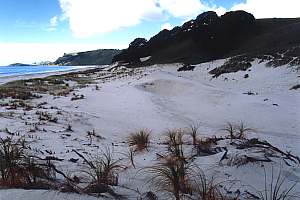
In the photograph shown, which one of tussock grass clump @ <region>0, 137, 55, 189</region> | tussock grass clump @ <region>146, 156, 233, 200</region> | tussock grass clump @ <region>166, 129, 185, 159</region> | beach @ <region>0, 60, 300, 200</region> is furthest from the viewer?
tussock grass clump @ <region>166, 129, 185, 159</region>

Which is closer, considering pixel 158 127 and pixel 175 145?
pixel 175 145

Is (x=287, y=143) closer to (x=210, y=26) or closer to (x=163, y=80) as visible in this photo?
(x=163, y=80)

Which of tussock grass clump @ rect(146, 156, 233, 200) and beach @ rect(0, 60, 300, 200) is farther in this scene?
beach @ rect(0, 60, 300, 200)

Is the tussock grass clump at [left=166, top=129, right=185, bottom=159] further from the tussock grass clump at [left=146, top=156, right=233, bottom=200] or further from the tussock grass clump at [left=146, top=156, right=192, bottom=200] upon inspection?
the tussock grass clump at [left=146, top=156, right=192, bottom=200]

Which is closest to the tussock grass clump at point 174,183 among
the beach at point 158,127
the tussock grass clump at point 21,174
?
the beach at point 158,127

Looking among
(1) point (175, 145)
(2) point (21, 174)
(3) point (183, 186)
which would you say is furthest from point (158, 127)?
(2) point (21, 174)

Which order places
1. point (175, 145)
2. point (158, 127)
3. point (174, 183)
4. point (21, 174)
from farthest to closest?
point (158, 127) < point (175, 145) < point (21, 174) < point (174, 183)

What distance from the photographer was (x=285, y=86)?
68.9ft

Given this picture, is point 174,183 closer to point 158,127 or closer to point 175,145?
point 175,145

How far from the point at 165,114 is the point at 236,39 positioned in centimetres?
4241

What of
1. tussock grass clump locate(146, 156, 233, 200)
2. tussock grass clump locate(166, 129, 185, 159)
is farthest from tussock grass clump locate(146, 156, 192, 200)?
tussock grass clump locate(166, 129, 185, 159)

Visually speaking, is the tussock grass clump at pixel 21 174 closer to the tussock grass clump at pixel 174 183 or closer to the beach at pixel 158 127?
the beach at pixel 158 127

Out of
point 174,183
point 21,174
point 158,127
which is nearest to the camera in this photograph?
point 174,183

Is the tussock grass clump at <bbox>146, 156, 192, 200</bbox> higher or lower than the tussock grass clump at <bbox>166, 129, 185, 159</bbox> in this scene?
higher
